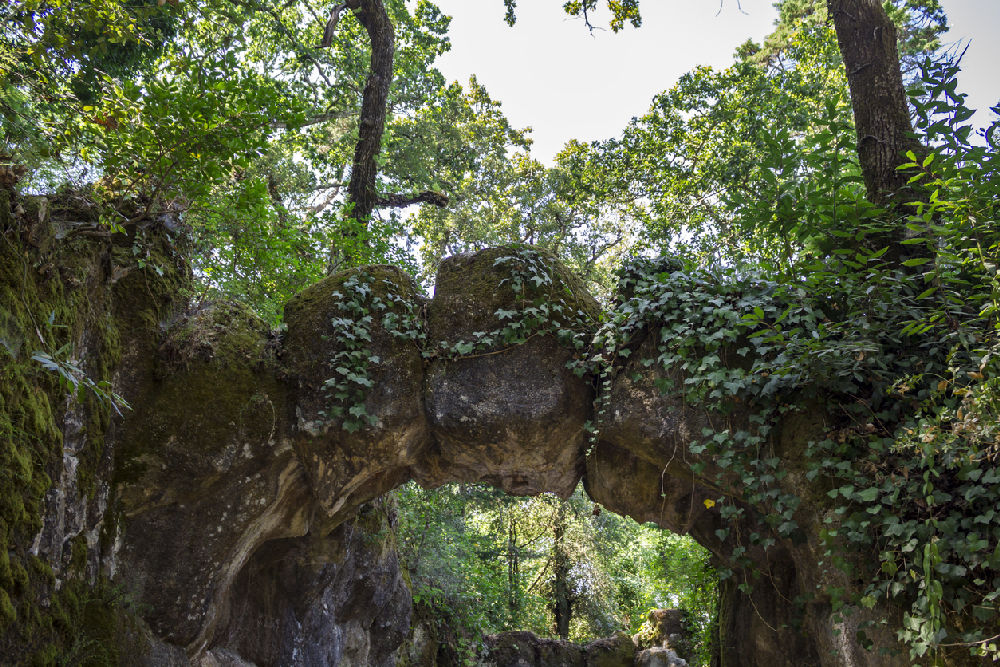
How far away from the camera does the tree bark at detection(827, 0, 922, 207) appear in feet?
15.9

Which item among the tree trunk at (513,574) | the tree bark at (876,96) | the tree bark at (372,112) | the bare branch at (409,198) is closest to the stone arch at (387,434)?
the tree bark at (876,96)

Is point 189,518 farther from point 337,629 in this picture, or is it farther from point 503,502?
point 503,502

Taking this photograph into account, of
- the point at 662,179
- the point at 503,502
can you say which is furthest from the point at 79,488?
the point at 503,502

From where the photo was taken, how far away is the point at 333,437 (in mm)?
4730

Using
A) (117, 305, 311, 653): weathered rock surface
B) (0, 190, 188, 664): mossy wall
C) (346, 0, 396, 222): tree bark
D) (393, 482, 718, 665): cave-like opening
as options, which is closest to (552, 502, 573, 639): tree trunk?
(393, 482, 718, 665): cave-like opening

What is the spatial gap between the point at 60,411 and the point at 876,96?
6449 millimetres

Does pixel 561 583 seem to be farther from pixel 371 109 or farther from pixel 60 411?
pixel 60 411

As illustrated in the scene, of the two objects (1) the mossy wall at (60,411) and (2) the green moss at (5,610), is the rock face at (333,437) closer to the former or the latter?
(1) the mossy wall at (60,411)

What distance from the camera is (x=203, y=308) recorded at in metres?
5.05

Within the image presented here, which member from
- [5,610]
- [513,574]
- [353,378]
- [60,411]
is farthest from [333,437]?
[513,574]

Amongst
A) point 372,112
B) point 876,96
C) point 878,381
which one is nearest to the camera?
point 878,381

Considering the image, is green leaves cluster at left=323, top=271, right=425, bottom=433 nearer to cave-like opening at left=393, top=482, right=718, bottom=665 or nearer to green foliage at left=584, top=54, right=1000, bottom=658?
green foliage at left=584, top=54, right=1000, bottom=658

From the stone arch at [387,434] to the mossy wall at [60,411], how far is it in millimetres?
329

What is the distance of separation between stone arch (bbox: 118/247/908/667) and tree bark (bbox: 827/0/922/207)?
7.58 ft
